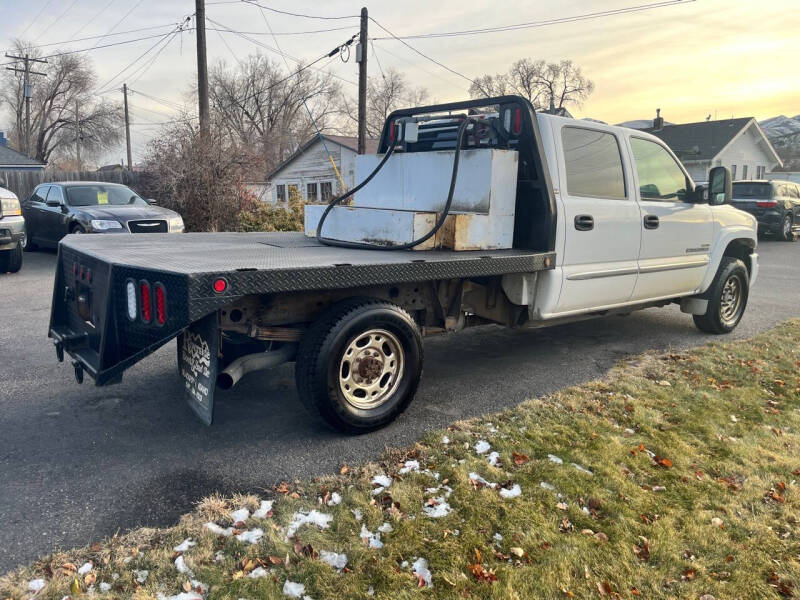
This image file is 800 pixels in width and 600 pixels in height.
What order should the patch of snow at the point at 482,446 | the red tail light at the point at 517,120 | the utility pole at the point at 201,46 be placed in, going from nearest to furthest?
1. the patch of snow at the point at 482,446
2. the red tail light at the point at 517,120
3. the utility pole at the point at 201,46

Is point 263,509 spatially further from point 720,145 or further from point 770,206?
point 720,145

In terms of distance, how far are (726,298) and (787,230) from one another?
16.0 meters

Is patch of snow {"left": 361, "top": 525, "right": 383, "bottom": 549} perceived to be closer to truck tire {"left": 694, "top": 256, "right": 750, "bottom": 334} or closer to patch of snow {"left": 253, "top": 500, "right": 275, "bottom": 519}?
patch of snow {"left": 253, "top": 500, "right": 275, "bottom": 519}

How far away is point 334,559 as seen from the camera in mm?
2625

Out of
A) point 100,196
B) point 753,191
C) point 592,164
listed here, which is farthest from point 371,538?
point 753,191

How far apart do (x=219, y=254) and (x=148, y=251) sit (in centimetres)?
54

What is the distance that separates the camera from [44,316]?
23.5 ft

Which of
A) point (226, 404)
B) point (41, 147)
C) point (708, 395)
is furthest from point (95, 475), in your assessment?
point (41, 147)

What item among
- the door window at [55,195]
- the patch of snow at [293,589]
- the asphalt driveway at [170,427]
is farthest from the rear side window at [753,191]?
the patch of snow at [293,589]

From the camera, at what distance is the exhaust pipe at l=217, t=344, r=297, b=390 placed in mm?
3461

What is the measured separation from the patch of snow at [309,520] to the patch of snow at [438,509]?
18.5 inches

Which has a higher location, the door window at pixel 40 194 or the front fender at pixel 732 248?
the door window at pixel 40 194

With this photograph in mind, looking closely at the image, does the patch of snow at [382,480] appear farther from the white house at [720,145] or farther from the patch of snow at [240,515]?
the white house at [720,145]

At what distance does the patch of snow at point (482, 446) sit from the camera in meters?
3.67
